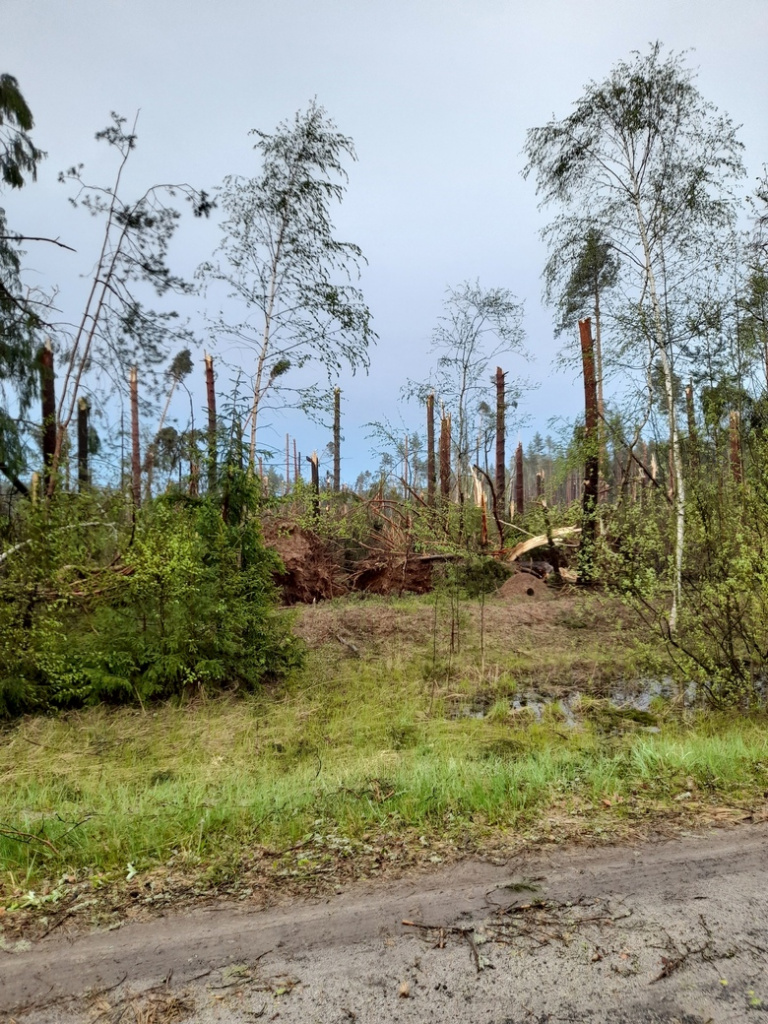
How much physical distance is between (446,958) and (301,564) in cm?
1190

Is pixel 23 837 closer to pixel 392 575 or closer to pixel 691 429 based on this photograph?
pixel 691 429

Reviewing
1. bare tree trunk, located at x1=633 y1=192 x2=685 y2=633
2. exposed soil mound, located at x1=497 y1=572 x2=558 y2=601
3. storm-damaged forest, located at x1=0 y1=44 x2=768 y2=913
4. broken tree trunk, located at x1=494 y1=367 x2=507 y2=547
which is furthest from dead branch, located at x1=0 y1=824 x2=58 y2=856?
broken tree trunk, located at x1=494 y1=367 x2=507 y2=547

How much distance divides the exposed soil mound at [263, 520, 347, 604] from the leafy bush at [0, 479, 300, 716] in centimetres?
483

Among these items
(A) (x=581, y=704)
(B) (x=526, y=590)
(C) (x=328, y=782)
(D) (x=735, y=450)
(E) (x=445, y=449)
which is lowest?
(A) (x=581, y=704)

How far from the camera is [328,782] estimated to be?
155 inches

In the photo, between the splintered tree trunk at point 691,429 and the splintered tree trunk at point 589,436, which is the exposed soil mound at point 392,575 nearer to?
the splintered tree trunk at point 589,436

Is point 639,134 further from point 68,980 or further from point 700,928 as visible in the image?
point 68,980

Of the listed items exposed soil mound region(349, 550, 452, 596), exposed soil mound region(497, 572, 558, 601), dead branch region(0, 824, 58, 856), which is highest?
exposed soil mound region(349, 550, 452, 596)

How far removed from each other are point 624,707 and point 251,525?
5.44m

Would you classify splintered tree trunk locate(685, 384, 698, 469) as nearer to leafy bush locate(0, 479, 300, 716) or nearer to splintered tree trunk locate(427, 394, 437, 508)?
leafy bush locate(0, 479, 300, 716)

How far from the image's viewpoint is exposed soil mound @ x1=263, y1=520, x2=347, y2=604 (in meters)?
13.4

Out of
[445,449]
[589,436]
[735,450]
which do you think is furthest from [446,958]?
[445,449]

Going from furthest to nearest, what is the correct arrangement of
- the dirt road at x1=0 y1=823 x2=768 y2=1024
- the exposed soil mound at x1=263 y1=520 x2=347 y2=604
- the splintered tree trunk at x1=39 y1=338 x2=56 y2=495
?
the exposed soil mound at x1=263 y1=520 x2=347 y2=604, the splintered tree trunk at x1=39 y1=338 x2=56 y2=495, the dirt road at x1=0 y1=823 x2=768 y2=1024

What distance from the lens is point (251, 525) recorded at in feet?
27.1
